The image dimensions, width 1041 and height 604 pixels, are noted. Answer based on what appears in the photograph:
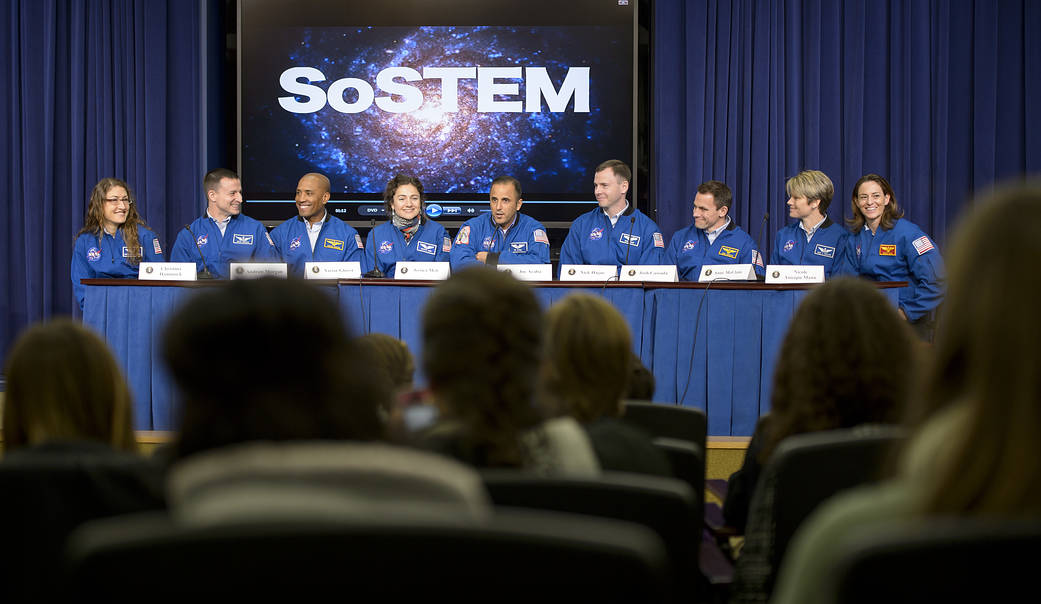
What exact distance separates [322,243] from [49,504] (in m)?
5.08

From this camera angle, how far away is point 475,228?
240 inches

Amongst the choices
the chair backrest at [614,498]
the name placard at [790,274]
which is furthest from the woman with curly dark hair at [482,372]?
the name placard at [790,274]

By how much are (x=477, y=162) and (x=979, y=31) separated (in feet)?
13.3

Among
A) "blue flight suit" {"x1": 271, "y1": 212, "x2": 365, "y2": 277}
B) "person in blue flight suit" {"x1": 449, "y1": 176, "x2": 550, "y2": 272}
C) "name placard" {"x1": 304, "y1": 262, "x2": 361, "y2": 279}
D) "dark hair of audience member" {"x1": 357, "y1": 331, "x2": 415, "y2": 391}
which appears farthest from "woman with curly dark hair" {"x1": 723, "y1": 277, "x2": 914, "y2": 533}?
"blue flight suit" {"x1": 271, "y1": 212, "x2": 365, "y2": 277}

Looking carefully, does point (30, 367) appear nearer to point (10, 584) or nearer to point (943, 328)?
point (10, 584)

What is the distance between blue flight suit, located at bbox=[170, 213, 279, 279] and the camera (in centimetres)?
599

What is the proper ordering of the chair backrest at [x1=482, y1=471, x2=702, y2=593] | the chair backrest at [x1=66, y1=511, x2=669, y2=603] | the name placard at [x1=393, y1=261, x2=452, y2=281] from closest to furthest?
the chair backrest at [x1=66, y1=511, x2=669, y2=603] < the chair backrest at [x1=482, y1=471, x2=702, y2=593] < the name placard at [x1=393, y1=261, x2=452, y2=281]

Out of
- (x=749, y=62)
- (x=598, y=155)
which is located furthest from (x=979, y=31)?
(x=598, y=155)

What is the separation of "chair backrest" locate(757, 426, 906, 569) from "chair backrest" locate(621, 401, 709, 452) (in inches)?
20.9

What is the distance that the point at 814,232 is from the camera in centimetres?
594

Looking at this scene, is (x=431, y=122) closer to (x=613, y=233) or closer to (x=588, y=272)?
(x=613, y=233)

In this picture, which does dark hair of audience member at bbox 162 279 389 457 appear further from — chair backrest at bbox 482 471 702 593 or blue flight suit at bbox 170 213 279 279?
blue flight suit at bbox 170 213 279 279

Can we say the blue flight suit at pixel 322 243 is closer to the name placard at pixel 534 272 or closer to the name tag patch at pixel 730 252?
the name placard at pixel 534 272

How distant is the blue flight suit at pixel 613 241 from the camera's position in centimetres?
596
